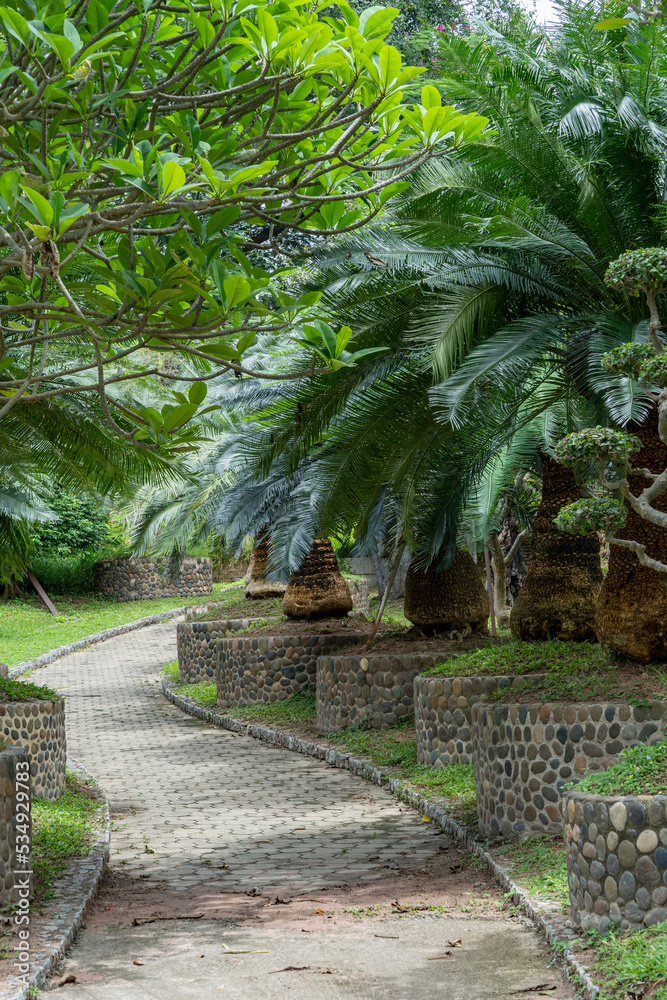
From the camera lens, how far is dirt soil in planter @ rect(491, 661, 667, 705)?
20.8 ft

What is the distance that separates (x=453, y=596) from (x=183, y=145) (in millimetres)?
8242

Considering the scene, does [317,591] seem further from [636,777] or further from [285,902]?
[636,777]

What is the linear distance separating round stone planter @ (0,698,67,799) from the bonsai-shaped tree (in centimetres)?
481

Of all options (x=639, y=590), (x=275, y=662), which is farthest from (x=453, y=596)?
(x=639, y=590)

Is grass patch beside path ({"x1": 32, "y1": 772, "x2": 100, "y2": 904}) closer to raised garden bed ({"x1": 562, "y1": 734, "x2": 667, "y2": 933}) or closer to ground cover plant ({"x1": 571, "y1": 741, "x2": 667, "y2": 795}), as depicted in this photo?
raised garden bed ({"x1": 562, "y1": 734, "x2": 667, "y2": 933})

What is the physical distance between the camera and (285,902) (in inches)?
229

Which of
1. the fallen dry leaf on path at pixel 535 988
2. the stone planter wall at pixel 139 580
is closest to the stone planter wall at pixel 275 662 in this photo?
the fallen dry leaf on path at pixel 535 988

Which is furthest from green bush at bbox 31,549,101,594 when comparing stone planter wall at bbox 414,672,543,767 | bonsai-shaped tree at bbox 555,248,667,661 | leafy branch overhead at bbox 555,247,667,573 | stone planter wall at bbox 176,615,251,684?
leafy branch overhead at bbox 555,247,667,573

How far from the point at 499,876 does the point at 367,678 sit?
5515 millimetres

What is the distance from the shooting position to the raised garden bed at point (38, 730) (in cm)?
823

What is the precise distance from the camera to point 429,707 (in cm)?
912

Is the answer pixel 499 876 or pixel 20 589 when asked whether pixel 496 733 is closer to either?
pixel 499 876

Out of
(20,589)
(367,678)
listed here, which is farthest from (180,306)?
(20,589)

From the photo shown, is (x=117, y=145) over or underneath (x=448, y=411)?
over
